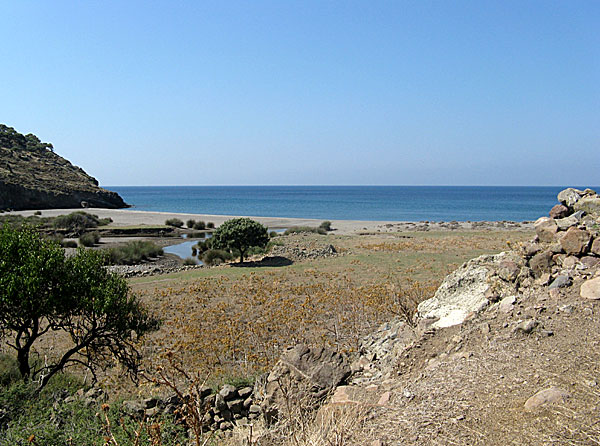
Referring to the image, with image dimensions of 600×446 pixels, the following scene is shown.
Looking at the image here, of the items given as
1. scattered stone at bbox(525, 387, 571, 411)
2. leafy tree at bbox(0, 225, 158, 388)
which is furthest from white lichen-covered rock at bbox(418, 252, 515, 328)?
leafy tree at bbox(0, 225, 158, 388)

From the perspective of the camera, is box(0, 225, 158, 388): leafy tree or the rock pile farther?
box(0, 225, 158, 388): leafy tree

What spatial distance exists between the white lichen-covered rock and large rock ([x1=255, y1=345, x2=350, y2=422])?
237 cm

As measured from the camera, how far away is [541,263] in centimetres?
801

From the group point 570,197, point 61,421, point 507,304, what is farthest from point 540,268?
point 61,421

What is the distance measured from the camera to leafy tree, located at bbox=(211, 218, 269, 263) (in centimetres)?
2845

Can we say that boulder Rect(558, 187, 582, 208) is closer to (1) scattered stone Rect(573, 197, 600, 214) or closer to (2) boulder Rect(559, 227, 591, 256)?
(1) scattered stone Rect(573, 197, 600, 214)

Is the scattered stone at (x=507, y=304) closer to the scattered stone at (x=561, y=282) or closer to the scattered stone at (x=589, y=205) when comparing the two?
the scattered stone at (x=561, y=282)

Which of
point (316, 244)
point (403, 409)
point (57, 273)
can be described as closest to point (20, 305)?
point (57, 273)

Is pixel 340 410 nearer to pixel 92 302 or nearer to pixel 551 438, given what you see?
pixel 551 438

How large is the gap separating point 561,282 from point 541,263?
2.99 feet

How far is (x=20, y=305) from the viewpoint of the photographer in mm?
8945

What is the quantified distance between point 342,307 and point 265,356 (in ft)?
17.1

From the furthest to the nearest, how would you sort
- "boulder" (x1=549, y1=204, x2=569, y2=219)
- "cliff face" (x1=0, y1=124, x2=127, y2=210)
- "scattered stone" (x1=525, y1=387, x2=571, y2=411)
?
"cliff face" (x1=0, y1=124, x2=127, y2=210) → "boulder" (x1=549, y1=204, x2=569, y2=219) → "scattered stone" (x1=525, y1=387, x2=571, y2=411)

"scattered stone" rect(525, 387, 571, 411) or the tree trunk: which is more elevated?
"scattered stone" rect(525, 387, 571, 411)
